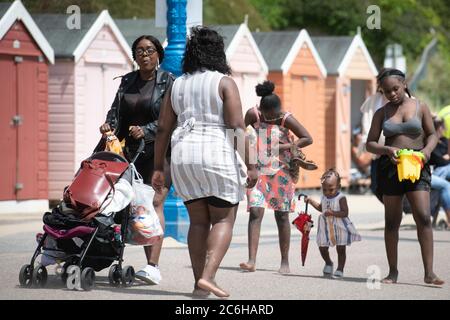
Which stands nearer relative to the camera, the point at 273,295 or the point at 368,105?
the point at 273,295

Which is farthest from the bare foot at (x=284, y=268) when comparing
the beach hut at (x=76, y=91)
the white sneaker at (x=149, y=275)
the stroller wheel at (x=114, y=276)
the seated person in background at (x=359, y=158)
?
the seated person in background at (x=359, y=158)

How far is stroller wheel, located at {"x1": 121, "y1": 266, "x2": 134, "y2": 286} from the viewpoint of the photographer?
30.9 ft

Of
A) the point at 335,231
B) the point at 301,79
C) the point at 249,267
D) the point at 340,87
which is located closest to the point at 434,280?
the point at 335,231

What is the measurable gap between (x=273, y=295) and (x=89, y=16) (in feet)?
37.9

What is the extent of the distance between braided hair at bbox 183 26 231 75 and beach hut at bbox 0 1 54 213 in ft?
29.8

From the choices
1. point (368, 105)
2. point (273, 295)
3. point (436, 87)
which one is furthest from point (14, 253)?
point (436, 87)

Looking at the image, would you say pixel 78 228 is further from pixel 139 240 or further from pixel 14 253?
pixel 14 253

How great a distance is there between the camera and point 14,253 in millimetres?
11852

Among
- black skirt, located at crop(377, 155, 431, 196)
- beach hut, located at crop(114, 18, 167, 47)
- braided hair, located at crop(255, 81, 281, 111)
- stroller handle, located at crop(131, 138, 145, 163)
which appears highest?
beach hut, located at crop(114, 18, 167, 47)

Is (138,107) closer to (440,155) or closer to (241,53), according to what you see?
(440,155)

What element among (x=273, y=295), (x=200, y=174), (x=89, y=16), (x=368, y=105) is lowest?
(x=273, y=295)

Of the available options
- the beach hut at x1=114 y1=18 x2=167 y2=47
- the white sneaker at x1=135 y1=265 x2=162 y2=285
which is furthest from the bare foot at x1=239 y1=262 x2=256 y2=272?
the beach hut at x1=114 y1=18 x2=167 y2=47

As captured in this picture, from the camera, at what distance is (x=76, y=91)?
62.7 feet

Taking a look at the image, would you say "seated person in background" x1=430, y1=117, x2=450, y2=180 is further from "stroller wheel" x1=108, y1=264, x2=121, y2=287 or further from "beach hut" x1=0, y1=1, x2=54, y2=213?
"stroller wheel" x1=108, y1=264, x2=121, y2=287
